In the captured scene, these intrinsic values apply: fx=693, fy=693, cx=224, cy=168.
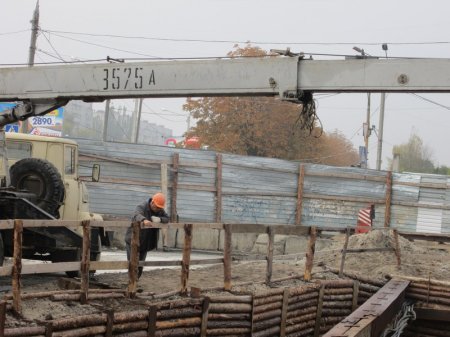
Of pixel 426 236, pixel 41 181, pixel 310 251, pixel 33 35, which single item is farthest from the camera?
pixel 33 35

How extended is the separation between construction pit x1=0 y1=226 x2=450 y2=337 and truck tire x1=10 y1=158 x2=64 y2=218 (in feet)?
4.08

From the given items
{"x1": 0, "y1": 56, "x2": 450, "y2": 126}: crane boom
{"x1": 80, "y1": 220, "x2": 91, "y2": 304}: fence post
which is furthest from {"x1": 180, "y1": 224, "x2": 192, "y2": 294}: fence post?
{"x1": 0, "y1": 56, "x2": 450, "y2": 126}: crane boom

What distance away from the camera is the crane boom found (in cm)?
871

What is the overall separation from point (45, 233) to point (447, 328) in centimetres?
687

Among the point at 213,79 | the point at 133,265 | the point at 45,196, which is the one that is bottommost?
the point at 133,265

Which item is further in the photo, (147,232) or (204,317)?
(147,232)

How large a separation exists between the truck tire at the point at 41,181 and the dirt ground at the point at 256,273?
1.24 metres

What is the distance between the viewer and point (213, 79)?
941 centimetres

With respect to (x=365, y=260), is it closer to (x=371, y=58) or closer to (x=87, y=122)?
(x=371, y=58)

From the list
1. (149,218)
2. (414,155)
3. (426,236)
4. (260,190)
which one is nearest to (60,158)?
(149,218)

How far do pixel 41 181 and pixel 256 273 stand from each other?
13.1 ft

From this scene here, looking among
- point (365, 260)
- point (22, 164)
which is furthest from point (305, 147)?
point (22, 164)

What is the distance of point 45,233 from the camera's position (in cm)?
1030

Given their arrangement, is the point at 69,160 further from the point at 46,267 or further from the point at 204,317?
the point at 46,267
